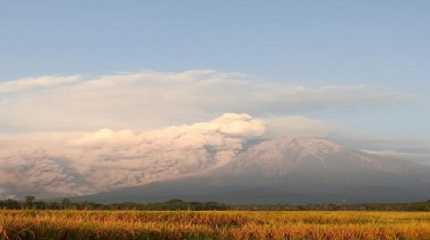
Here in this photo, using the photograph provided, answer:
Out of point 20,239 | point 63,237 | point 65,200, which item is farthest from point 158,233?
point 65,200

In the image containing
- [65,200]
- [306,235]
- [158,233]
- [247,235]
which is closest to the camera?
[158,233]

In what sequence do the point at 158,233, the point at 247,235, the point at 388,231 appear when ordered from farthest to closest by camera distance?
the point at 388,231 → the point at 247,235 → the point at 158,233

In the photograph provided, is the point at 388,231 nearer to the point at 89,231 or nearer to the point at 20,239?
the point at 89,231

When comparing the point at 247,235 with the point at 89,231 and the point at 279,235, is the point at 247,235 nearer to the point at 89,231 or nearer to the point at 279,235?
the point at 279,235

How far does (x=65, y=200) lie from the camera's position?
74.5 m

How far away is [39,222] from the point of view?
1842 cm

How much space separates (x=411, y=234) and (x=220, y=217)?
48.9 ft

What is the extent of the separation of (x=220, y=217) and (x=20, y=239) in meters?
24.1

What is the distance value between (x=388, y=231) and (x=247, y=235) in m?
6.96

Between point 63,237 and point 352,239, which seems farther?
point 352,239

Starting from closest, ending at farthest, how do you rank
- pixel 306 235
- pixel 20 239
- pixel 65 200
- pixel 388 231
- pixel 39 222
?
pixel 20 239 → pixel 39 222 → pixel 306 235 → pixel 388 231 → pixel 65 200

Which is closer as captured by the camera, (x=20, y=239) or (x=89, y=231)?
(x=20, y=239)

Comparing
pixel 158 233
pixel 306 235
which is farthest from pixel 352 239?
pixel 158 233

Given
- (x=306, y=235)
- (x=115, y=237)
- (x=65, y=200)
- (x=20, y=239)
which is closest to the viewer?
(x=20, y=239)
